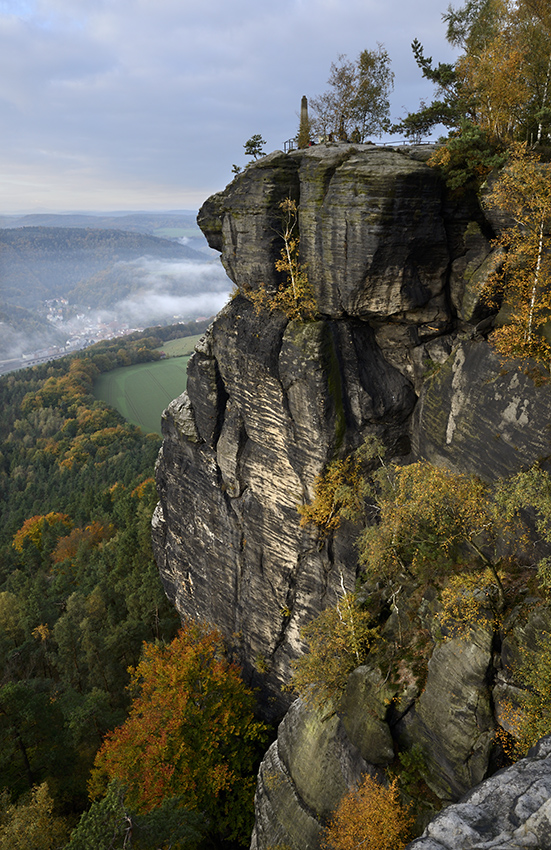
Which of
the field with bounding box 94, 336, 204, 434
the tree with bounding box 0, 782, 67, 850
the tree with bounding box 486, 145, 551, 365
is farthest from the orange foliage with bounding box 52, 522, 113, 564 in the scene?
the tree with bounding box 486, 145, 551, 365

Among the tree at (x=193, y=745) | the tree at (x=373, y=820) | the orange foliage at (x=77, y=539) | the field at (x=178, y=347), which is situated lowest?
the orange foliage at (x=77, y=539)

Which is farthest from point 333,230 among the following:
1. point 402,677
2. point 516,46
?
point 402,677

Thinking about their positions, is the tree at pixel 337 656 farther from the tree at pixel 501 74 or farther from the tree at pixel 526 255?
the tree at pixel 501 74

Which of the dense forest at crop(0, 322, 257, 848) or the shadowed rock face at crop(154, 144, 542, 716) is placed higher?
the shadowed rock face at crop(154, 144, 542, 716)

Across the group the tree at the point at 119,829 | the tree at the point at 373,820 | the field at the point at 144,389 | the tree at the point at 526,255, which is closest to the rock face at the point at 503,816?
the tree at the point at 373,820

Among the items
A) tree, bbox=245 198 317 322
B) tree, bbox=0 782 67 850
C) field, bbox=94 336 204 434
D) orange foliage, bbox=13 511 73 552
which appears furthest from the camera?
field, bbox=94 336 204 434

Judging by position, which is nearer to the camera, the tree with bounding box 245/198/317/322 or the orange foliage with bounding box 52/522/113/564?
the tree with bounding box 245/198/317/322

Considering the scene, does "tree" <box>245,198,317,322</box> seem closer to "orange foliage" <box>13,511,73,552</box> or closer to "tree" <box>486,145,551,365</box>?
"tree" <box>486,145,551,365</box>
